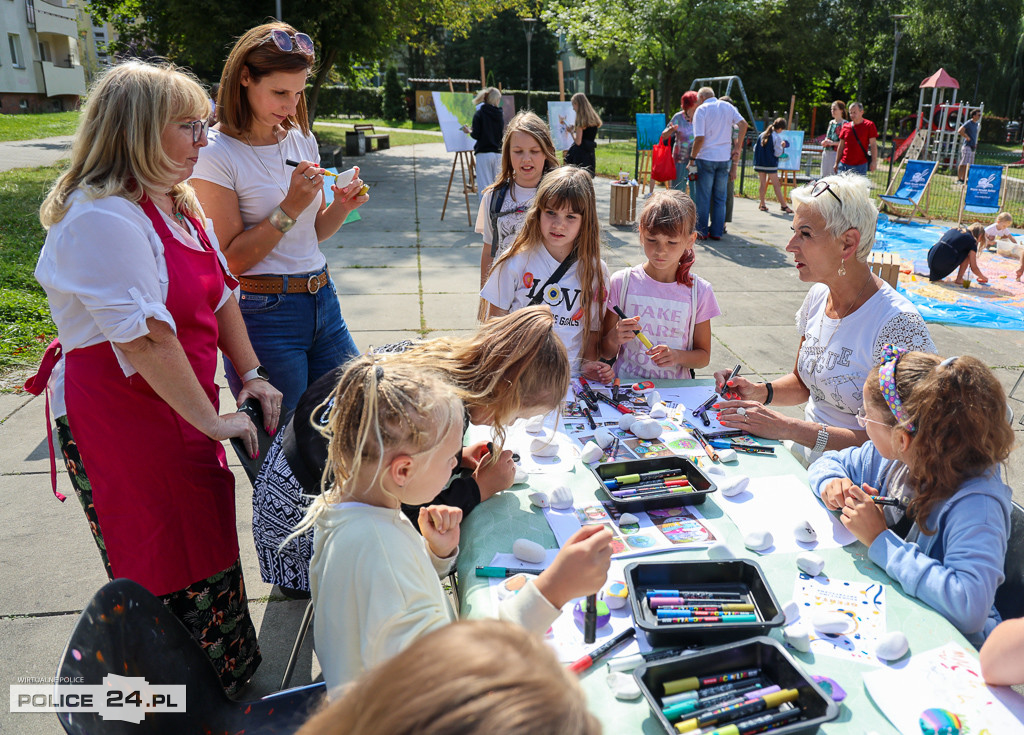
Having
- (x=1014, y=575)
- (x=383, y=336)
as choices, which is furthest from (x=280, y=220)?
(x=383, y=336)

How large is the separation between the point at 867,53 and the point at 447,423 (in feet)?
125

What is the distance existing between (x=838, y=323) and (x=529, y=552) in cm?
162

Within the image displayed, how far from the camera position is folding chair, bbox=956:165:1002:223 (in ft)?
31.5

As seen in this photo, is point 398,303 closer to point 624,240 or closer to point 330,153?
point 624,240

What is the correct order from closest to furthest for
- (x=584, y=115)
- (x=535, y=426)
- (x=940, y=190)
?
(x=535, y=426), (x=584, y=115), (x=940, y=190)

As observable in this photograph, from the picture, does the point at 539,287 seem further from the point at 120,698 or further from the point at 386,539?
the point at 120,698

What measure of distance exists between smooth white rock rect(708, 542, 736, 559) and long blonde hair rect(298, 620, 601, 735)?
114 centimetres

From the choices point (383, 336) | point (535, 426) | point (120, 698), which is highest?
point (535, 426)

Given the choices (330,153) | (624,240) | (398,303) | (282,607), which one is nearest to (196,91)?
(282,607)

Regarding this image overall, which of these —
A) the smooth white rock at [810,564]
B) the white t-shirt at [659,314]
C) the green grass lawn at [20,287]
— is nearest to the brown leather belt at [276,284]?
the white t-shirt at [659,314]

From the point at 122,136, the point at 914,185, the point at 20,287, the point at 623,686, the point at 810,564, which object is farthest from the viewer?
the point at 914,185

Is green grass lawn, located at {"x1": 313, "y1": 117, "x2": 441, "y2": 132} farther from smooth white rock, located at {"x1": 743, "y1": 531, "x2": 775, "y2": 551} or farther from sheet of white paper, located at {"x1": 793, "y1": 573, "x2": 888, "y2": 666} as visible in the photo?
sheet of white paper, located at {"x1": 793, "y1": 573, "x2": 888, "y2": 666}

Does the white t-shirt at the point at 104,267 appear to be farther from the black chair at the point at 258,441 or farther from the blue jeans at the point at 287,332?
the blue jeans at the point at 287,332

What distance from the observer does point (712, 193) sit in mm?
9133
